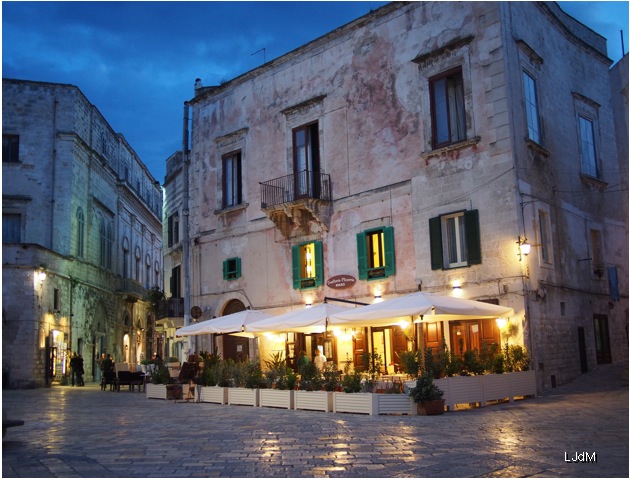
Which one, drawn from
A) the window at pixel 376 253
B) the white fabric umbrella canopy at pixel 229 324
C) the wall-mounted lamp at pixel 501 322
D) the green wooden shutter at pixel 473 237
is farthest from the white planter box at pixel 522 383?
the white fabric umbrella canopy at pixel 229 324

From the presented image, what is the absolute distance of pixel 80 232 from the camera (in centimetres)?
3291

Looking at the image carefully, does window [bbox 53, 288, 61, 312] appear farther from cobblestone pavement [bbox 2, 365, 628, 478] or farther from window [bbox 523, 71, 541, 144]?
window [bbox 523, 71, 541, 144]

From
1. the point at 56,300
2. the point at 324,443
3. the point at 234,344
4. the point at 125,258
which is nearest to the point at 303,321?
the point at 324,443

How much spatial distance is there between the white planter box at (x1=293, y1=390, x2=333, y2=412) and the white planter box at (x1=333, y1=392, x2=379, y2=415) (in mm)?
237

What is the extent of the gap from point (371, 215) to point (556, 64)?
772cm

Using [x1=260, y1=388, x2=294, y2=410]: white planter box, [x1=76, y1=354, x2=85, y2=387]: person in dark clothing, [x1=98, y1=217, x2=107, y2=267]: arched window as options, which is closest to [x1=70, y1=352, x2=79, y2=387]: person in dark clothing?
[x1=76, y1=354, x2=85, y2=387]: person in dark clothing

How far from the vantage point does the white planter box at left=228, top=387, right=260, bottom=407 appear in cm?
1689

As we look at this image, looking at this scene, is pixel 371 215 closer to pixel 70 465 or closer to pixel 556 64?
pixel 556 64

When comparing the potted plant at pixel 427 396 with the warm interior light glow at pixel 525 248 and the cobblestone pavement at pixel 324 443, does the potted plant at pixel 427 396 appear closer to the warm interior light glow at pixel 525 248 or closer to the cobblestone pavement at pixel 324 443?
the cobblestone pavement at pixel 324 443

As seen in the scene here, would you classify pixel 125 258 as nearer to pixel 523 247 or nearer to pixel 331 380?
pixel 331 380

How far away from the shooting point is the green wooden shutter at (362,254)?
21031 millimetres

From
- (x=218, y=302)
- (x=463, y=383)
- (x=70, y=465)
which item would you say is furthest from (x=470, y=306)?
(x=218, y=302)

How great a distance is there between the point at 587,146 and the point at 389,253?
808 cm

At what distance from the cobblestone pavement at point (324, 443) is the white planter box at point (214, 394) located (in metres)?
2.48
